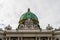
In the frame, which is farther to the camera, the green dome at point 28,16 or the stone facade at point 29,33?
the green dome at point 28,16

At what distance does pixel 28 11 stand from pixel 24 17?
3040 mm

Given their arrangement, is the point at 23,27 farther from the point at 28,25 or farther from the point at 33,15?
the point at 33,15

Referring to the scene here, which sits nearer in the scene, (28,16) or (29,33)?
(29,33)

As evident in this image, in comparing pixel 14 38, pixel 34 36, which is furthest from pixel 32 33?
pixel 14 38

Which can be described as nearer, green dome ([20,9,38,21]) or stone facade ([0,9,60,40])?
stone facade ([0,9,60,40])

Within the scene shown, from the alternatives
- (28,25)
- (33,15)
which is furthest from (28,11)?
(28,25)

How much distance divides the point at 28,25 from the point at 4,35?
7388mm

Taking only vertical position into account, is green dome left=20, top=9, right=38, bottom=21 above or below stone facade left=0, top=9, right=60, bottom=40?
above

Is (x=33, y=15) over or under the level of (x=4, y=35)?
over

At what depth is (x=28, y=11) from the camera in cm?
7800

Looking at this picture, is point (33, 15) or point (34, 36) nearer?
point (34, 36)

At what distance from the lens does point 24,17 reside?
75938 millimetres

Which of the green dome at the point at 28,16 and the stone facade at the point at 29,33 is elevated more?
→ the green dome at the point at 28,16

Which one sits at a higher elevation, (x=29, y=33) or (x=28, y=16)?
(x=28, y=16)
